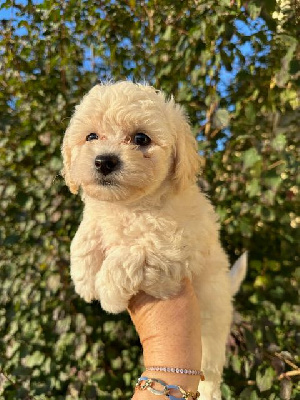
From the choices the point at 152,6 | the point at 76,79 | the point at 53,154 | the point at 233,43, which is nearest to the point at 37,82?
the point at 76,79

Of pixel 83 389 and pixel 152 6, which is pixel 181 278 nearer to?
pixel 83 389

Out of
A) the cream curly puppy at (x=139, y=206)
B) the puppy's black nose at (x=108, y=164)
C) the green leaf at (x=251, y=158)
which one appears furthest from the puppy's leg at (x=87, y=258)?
the green leaf at (x=251, y=158)

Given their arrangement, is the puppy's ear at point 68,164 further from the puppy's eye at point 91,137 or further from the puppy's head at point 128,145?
the puppy's eye at point 91,137

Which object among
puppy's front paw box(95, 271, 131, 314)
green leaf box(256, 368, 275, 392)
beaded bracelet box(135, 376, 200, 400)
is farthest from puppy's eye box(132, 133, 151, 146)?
green leaf box(256, 368, 275, 392)

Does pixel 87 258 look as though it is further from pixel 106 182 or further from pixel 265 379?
pixel 265 379

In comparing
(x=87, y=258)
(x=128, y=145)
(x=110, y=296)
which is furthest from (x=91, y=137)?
(x=110, y=296)

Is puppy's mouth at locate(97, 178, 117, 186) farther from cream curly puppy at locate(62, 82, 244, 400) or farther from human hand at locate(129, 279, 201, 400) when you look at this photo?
human hand at locate(129, 279, 201, 400)
